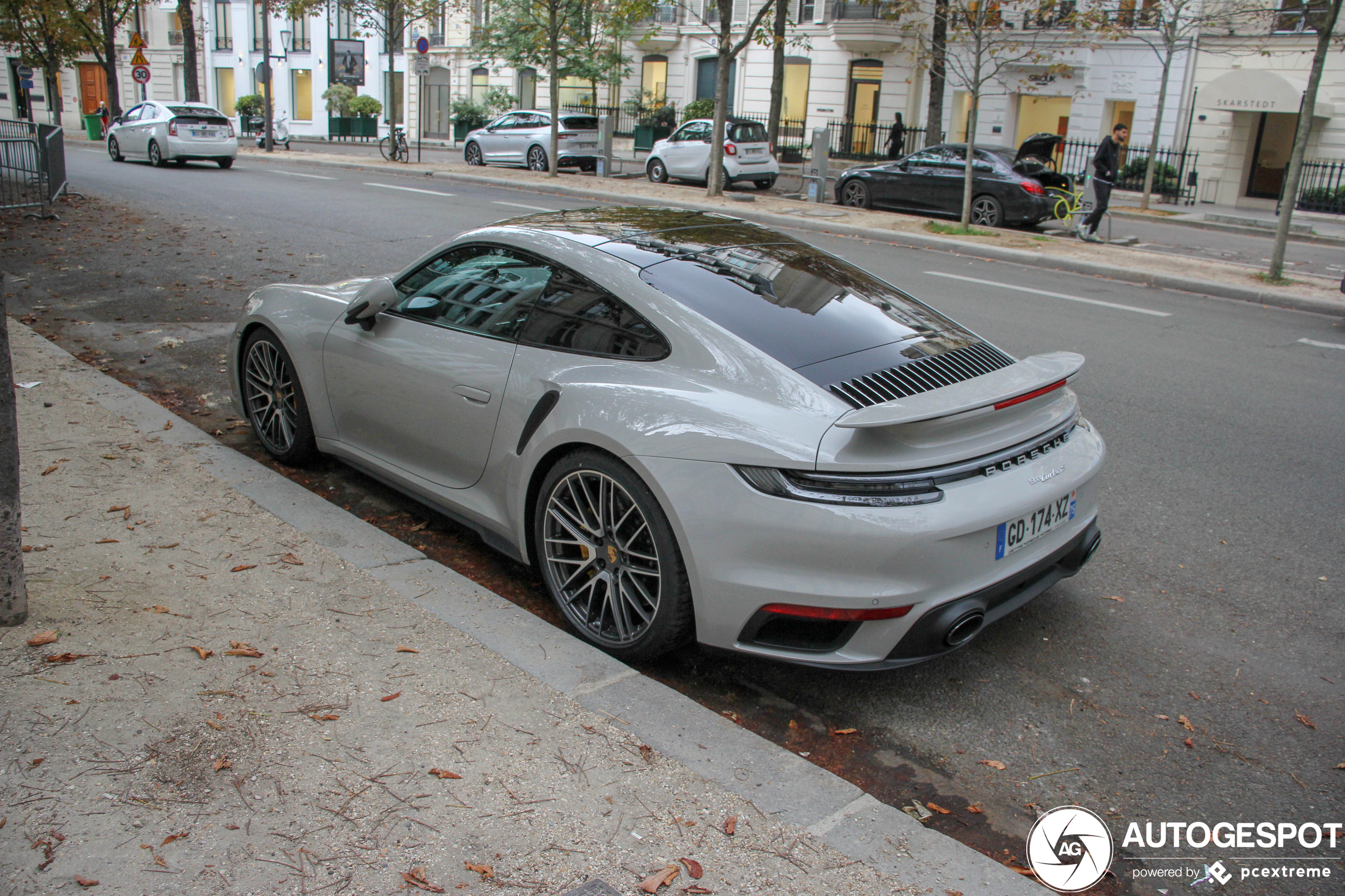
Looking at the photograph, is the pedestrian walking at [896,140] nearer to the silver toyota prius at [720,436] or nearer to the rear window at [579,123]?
the rear window at [579,123]

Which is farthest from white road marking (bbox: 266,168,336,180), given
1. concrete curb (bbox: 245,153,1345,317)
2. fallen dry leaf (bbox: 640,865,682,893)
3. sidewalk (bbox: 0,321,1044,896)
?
fallen dry leaf (bbox: 640,865,682,893)

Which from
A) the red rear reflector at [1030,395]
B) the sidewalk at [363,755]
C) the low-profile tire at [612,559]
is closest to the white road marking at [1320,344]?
the red rear reflector at [1030,395]

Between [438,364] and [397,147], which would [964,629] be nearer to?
[438,364]

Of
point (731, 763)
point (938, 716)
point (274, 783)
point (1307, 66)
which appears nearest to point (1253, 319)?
point (938, 716)

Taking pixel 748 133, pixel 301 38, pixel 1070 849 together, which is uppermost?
pixel 301 38

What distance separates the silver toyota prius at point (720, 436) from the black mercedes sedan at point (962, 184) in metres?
15.2

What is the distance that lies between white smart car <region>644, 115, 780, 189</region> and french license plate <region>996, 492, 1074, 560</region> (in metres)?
19.9

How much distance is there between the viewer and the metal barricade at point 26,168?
568 inches

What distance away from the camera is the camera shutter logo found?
104 inches

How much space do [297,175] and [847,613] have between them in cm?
2361

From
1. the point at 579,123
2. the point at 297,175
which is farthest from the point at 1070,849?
the point at 579,123

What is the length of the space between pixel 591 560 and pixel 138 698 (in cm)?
141

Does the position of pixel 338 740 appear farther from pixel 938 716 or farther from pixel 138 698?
pixel 938 716

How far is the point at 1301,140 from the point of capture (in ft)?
42.8
